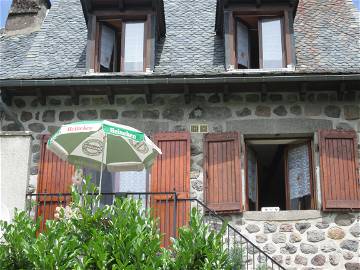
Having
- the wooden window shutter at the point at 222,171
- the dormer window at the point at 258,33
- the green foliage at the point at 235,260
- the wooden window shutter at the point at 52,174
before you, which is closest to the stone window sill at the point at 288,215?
the wooden window shutter at the point at 222,171

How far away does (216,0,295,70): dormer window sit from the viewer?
11.1 meters

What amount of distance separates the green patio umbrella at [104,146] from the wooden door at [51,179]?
117 centimetres

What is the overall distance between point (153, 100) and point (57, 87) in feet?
5.05

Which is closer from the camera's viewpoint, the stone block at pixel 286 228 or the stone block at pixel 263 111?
the stone block at pixel 286 228

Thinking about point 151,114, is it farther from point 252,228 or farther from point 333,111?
point 333,111

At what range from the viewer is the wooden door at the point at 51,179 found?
1034 centimetres

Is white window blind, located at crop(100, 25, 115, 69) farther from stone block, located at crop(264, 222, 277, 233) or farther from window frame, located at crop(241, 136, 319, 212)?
stone block, located at crop(264, 222, 277, 233)

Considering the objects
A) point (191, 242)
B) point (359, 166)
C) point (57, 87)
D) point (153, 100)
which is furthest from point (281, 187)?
point (191, 242)

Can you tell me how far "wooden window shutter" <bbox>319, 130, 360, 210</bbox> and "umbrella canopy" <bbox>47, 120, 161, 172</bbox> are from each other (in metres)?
2.70

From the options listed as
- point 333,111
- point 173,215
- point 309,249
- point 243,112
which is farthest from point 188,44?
point 309,249

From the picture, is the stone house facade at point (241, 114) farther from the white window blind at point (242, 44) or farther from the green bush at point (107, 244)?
the green bush at point (107, 244)

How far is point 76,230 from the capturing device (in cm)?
766

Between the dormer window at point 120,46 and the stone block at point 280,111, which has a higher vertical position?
the dormer window at point 120,46

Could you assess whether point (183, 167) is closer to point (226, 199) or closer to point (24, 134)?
point (226, 199)
